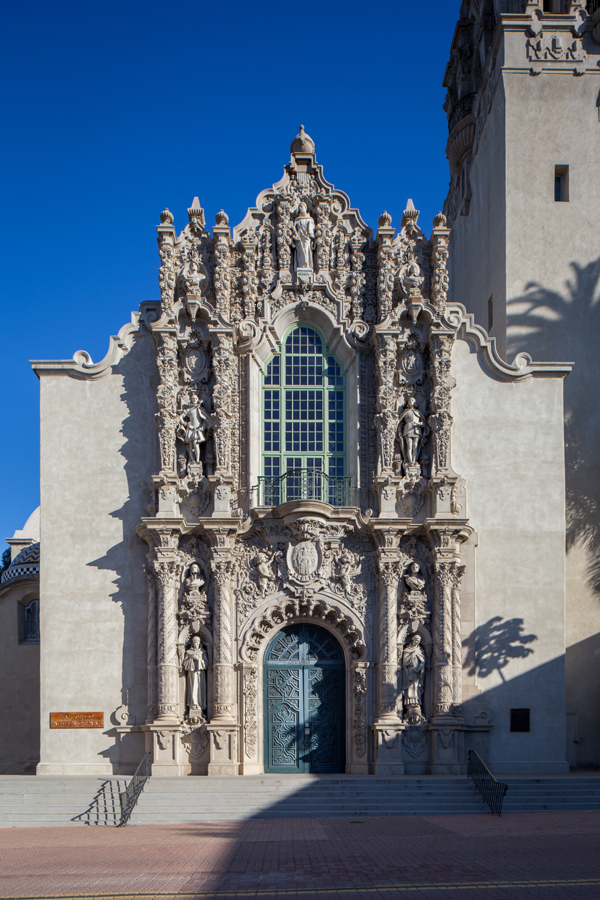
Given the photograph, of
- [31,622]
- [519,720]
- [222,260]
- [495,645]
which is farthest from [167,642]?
[31,622]

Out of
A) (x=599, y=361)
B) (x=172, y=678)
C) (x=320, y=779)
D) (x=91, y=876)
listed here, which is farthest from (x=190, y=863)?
(x=599, y=361)

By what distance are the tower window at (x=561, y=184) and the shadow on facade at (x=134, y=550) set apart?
13.3m

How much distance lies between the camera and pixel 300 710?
22891 mm

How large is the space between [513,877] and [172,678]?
11.8 metres

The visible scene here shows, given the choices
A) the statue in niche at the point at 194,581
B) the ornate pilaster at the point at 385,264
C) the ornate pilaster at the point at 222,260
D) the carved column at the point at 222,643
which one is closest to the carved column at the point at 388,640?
the carved column at the point at 222,643

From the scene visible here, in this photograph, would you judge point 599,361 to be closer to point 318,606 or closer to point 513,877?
point 318,606

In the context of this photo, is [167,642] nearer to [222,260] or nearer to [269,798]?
[269,798]

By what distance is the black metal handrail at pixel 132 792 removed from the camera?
17969 mm

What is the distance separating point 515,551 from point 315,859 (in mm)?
11830

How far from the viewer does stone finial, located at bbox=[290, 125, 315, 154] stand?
82.1 feet

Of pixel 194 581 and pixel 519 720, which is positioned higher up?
pixel 194 581

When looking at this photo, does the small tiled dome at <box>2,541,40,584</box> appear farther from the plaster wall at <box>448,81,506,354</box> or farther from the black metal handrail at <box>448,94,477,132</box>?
the black metal handrail at <box>448,94,477,132</box>

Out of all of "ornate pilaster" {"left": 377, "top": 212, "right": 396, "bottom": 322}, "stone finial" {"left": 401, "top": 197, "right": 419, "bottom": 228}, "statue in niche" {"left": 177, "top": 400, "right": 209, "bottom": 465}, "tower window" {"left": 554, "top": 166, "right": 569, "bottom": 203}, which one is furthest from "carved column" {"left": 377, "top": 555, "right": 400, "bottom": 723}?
"tower window" {"left": 554, "top": 166, "right": 569, "bottom": 203}

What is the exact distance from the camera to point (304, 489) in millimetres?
23812
